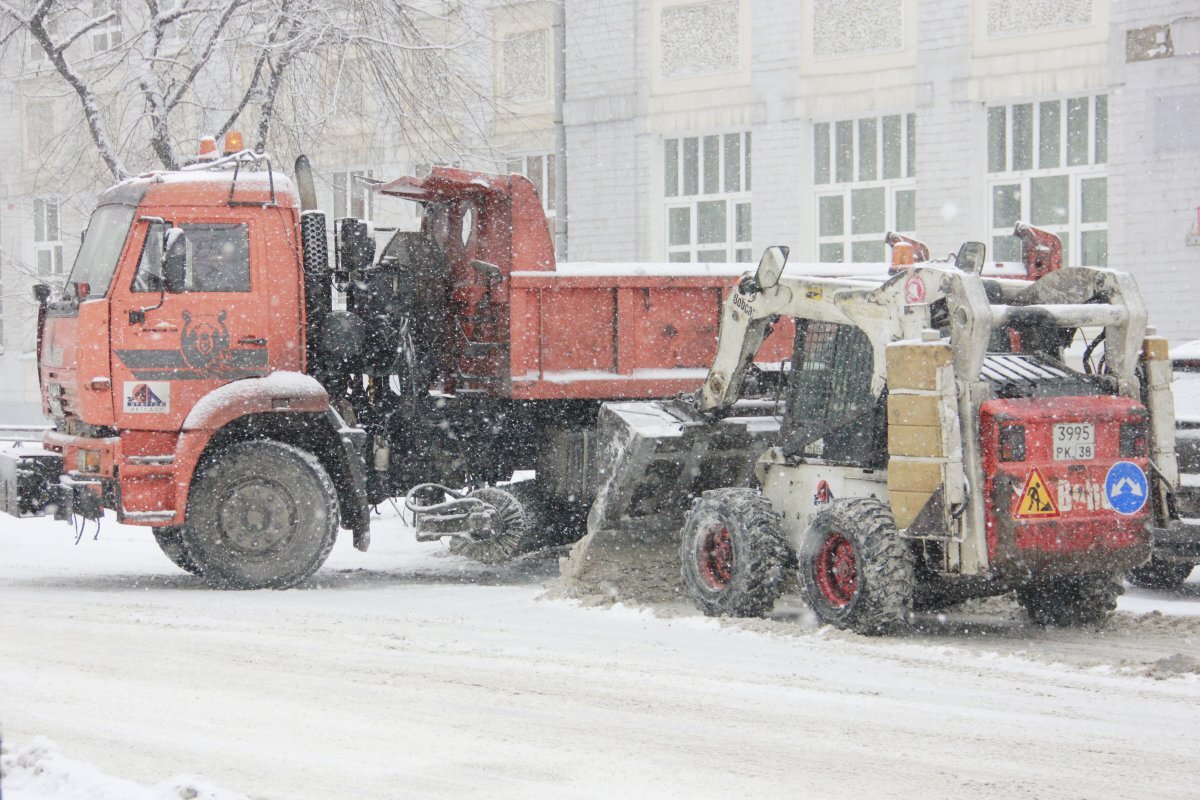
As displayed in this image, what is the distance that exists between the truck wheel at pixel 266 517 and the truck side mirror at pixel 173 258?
1.21 m

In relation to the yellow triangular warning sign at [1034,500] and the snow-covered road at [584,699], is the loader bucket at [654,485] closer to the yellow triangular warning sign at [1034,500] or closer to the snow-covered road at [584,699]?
the snow-covered road at [584,699]

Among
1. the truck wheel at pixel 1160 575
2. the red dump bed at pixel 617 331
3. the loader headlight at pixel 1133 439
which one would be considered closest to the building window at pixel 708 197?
the red dump bed at pixel 617 331

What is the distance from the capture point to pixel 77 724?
6.80 m

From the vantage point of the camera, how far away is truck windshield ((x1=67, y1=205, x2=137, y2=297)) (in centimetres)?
1134

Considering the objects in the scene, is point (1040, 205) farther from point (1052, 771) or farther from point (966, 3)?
point (1052, 771)

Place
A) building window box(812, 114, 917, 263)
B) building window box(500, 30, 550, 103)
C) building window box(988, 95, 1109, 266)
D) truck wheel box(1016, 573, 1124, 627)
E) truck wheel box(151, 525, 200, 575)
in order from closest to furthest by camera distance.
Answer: truck wheel box(1016, 573, 1124, 627)
truck wheel box(151, 525, 200, 575)
building window box(988, 95, 1109, 266)
building window box(812, 114, 917, 263)
building window box(500, 30, 550, 103)

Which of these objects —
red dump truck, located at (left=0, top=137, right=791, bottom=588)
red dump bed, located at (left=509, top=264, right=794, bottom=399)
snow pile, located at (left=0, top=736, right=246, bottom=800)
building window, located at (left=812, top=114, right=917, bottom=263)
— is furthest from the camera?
building window, located at (left=812, top=114, right=917, bottom=263)

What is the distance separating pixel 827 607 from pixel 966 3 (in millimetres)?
14176

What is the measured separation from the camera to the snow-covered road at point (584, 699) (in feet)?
19.5

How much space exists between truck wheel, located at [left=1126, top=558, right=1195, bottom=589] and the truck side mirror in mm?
6709

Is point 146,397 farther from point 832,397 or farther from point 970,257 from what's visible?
point 970,257

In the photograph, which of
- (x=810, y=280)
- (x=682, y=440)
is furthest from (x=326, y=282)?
(x=810, y=280)

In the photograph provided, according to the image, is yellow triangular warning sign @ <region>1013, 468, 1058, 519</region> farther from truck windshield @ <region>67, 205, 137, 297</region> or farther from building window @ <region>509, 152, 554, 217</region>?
building window @ <region>509, 152, 554, 217</region>

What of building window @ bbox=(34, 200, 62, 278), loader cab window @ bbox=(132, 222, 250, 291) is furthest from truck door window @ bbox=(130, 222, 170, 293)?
building window @ bbox=(34, 200, 62, 278)
